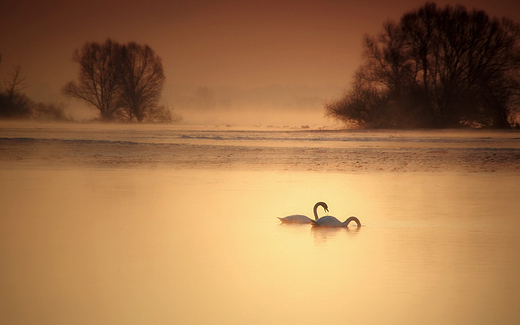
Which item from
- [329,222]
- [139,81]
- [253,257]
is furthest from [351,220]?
[139,81]

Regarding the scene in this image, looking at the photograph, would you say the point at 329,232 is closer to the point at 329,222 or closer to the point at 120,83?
the point at 329,222

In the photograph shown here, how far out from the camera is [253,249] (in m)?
6.63

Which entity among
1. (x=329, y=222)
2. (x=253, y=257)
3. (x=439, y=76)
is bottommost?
(x=253, y=257)

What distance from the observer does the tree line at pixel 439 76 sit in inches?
1206

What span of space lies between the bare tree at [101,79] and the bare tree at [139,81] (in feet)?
1.63

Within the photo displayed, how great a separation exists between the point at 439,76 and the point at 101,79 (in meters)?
22.4

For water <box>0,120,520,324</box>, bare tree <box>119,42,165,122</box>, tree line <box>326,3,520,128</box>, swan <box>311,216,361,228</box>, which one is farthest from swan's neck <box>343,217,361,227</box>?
bare tree <box>119,42,165,122</box>

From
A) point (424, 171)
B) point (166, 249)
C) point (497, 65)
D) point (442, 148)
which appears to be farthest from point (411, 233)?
point (497, 65)

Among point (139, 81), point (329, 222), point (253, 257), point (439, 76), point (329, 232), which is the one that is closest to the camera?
point (253, 257)

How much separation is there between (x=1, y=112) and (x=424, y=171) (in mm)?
28252

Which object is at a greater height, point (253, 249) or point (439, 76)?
point (439, 76)

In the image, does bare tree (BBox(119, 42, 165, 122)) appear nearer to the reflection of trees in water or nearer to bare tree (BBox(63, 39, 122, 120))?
bare tree (BBox(63, 39, 122, 120))

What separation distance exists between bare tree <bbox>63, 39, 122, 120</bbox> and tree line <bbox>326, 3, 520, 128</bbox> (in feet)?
50.8

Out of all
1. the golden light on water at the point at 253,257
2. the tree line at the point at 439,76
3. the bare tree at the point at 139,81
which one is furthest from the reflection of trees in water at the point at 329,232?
the bare tree at the point at 139,81
